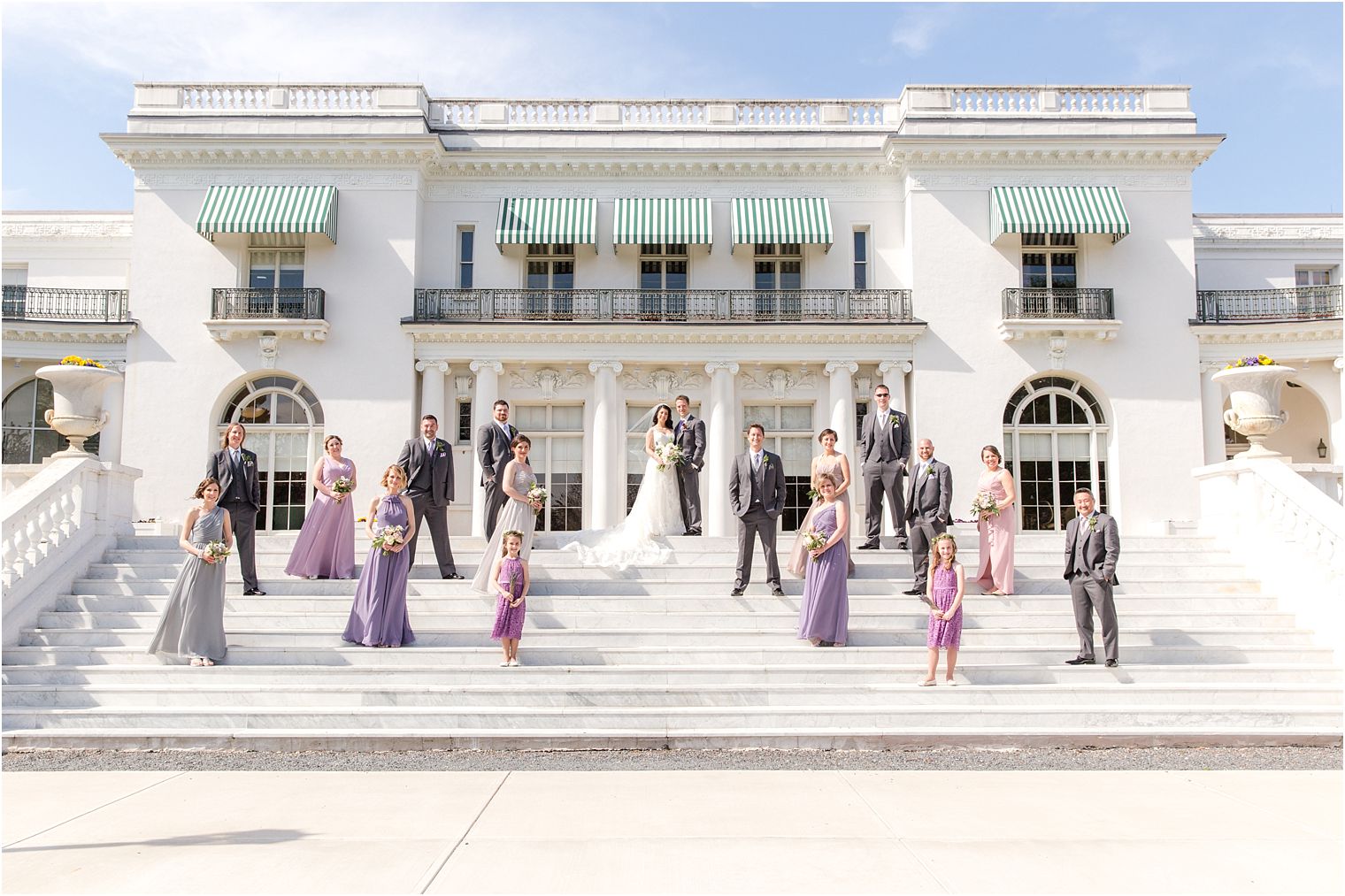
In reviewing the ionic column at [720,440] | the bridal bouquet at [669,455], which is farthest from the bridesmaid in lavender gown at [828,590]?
the ionic column at [720,440]

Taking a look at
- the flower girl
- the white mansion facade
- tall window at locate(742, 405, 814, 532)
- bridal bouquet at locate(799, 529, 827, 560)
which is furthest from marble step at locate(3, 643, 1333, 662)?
tall window at locate(742, 405, 814, 532)

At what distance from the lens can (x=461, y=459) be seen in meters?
23.5

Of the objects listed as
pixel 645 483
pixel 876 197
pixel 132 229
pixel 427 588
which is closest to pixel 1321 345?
pixel 876 197

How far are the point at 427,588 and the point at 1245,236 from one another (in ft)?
75.4

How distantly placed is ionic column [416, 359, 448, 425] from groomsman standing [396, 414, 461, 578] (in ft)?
34.3

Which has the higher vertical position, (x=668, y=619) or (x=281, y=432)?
(x=281, y=432)

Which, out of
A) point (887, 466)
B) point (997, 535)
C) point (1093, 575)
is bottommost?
point (1093, 575)

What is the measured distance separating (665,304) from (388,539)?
1364 cm

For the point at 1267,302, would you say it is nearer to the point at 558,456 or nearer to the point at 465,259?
the point at 558,456

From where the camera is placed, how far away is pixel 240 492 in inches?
A: 487

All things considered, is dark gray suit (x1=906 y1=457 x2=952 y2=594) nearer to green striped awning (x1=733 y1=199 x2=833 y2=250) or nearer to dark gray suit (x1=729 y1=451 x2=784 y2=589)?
dark gray suit (x1=729 y1=451 x2=784 y2=589)

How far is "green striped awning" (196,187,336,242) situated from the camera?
74.6ft
